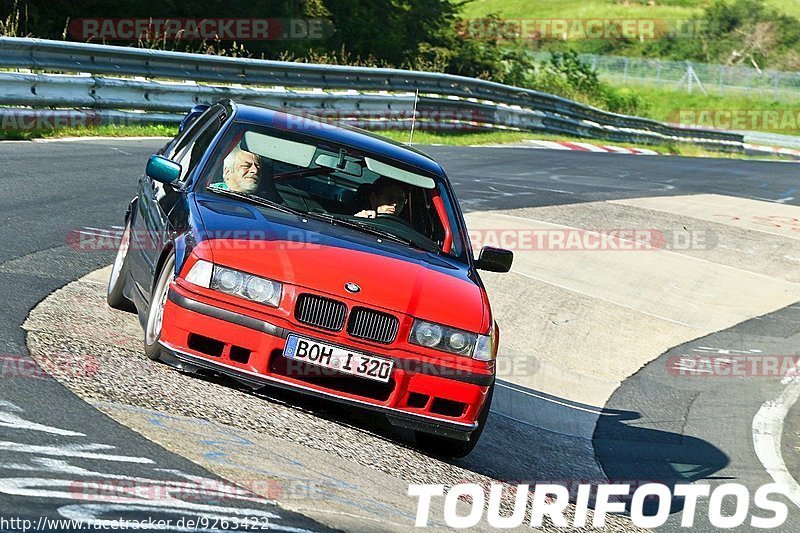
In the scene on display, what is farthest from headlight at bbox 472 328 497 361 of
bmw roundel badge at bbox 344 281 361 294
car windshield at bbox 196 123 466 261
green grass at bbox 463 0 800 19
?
green grass at bbox 463 0 800 19

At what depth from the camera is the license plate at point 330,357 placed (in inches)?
234

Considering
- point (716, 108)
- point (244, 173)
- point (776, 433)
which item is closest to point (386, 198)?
point (244, 173)

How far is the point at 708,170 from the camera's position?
88.5 feet

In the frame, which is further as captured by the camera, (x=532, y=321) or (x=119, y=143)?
(x=119, y=143)

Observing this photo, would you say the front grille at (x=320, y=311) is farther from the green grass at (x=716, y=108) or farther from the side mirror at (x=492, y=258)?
the green grass at (x=716, y=108)

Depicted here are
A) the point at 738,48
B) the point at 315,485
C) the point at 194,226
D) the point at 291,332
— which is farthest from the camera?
the point at 738,48

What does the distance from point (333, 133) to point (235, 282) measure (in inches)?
71.8

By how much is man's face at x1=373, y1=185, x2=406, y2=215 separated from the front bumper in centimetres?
145

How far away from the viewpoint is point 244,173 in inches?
280

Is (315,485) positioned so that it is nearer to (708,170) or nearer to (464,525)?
(464,525)

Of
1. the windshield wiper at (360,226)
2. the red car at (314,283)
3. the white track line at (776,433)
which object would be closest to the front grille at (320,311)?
the red car at (314,283)

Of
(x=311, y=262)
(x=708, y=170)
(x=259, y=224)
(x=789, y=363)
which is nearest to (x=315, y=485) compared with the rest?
(x=311, y=262)

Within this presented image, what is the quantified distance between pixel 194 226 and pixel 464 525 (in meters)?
2.11

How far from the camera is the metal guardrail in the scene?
1596 centimetres
